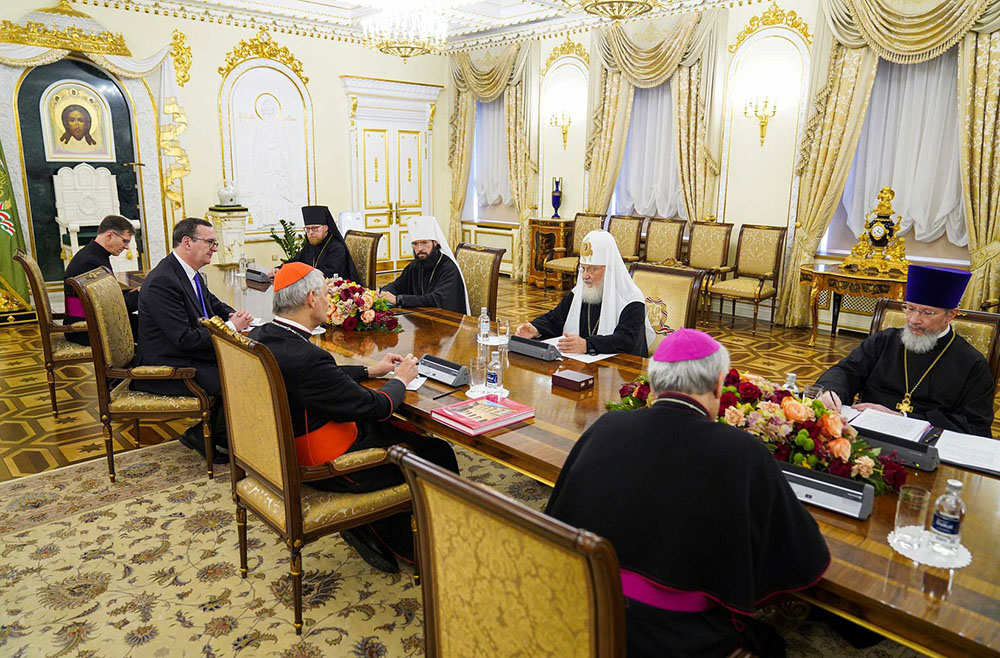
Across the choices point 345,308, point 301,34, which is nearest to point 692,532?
point 345,308

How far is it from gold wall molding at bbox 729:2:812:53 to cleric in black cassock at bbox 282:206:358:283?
4.84 metres

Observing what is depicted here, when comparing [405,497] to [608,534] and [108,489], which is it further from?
[108,489]

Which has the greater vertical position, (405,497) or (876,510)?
(876,510)

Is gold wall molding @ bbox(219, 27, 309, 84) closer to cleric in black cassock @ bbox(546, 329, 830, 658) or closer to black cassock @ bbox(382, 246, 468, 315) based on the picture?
black cassock @ bbox(382, 246, 468, 315)

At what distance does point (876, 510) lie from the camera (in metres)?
1.83

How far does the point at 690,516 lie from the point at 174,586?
7.24 feet

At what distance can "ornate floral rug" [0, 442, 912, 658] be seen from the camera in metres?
2.40

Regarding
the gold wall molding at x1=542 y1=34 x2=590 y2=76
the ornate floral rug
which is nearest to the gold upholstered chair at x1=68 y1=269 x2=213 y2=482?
the ornate floral rug

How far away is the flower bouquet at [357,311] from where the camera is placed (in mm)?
3783

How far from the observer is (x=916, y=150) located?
6590 millimetres

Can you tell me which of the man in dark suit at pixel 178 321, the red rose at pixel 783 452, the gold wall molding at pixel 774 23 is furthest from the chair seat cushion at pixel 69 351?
the gold wall molding at pixel 774 23

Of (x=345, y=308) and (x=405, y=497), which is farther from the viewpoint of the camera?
(x=345, y=308)

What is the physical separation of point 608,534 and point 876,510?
80 centimetres

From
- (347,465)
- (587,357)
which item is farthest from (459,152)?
(347,465)
